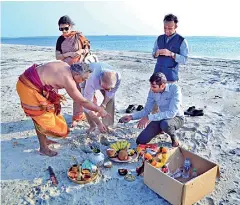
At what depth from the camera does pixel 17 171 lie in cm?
304

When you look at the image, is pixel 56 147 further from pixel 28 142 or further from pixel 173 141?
pixel 173 141

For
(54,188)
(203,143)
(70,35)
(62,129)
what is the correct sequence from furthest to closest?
1. (70,35)
2. (203,143)
3. (62,129)
4. (54,188)

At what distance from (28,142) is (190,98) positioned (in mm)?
3783

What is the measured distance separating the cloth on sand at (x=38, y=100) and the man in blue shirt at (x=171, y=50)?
1619 mm

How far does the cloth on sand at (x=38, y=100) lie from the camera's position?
3055mm

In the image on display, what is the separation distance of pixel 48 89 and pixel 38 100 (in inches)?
7.1

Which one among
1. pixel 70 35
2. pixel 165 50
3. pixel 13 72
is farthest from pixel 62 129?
pixel 13 72

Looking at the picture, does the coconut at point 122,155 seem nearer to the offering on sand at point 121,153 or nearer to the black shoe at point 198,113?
the offering on sand at point 121,153

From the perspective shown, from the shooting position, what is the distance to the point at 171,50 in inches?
149

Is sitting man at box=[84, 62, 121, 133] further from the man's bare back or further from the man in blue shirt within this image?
the man in blue shirt

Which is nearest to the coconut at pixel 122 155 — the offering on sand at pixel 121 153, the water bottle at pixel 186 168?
the offering on sand at pixel 121 153

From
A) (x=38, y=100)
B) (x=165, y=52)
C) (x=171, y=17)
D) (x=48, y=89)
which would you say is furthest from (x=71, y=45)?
(x=171, y=17)

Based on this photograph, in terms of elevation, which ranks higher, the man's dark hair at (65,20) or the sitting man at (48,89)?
the man's dark hair at (65,20)

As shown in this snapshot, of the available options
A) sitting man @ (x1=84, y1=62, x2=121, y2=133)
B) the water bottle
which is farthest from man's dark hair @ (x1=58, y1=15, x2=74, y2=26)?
the water bottle
